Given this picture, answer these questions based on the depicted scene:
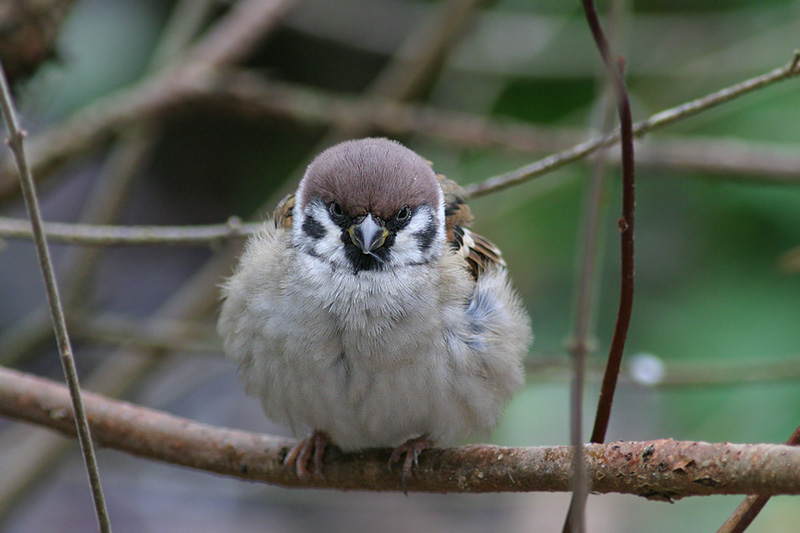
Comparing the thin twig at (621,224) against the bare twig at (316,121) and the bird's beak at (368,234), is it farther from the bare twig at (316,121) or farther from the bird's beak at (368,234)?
the bare twig at (316,121)

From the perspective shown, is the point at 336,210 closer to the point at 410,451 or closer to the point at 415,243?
the point at 415,243

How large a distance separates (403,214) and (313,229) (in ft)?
0.99

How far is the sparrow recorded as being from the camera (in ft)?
8.21

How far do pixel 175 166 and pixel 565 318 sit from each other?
11.5 ft

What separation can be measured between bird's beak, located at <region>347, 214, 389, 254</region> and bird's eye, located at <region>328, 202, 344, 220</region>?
60 millimetres

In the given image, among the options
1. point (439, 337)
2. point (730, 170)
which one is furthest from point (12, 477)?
point (730, 170)

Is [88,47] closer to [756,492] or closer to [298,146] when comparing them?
[298,146]

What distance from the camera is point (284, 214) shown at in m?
2.92

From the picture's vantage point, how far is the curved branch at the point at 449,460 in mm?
1669

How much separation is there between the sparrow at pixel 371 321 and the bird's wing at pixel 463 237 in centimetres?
2

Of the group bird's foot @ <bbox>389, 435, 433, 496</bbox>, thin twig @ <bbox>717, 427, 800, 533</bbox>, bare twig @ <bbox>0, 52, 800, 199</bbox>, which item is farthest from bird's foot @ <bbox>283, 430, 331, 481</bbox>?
bare twig @ <bbox>0, 52, 800, 199</bbox>

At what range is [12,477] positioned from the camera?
13.3 ft

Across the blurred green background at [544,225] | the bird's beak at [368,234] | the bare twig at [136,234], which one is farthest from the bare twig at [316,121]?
the bird's beak at [368,234]

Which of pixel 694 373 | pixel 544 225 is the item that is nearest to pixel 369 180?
pixel 694 373
